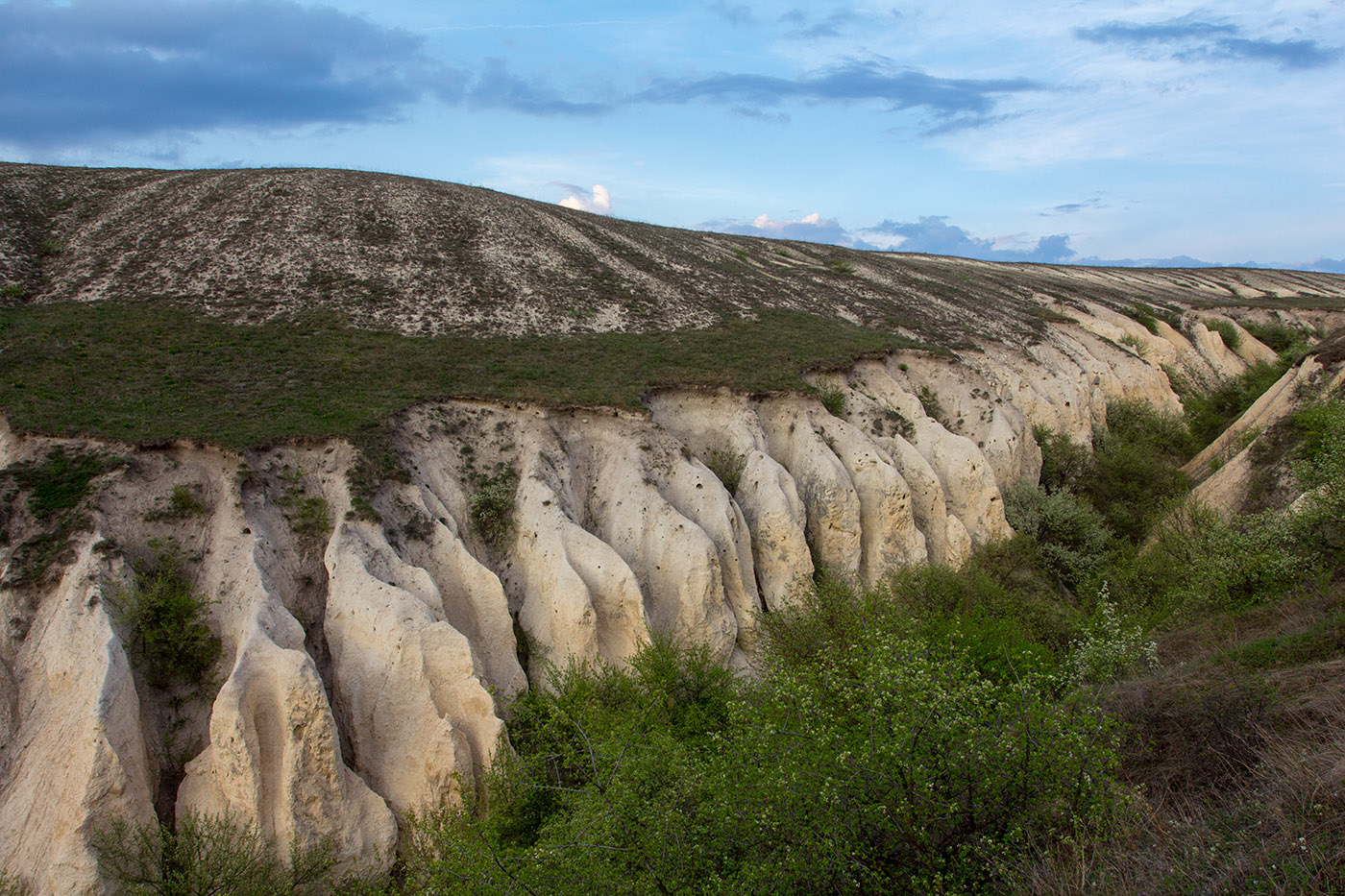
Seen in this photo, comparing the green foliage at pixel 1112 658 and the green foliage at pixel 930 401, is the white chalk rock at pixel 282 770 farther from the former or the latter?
the green foliage at pixel 930 401

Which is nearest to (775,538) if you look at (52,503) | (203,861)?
(203,861)

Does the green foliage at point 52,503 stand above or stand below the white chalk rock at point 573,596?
above

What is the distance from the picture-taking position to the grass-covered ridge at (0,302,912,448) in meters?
17.2

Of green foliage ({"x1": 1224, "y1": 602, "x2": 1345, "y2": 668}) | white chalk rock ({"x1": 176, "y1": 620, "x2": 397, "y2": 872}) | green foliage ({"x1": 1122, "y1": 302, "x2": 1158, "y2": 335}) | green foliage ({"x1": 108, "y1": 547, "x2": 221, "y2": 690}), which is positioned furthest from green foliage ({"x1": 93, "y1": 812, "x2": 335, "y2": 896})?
green foliage ({"x1": 1122, "y1": 302, "x2": 1158, "y2": 335})

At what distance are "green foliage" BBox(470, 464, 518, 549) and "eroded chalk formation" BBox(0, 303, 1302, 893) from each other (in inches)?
2.3

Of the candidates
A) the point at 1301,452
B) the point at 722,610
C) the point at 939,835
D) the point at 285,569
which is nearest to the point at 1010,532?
the point at 1301,452

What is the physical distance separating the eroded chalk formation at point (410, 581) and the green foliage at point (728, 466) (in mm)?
78

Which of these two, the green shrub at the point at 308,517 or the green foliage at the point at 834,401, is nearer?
the green shrub at the point at 308,517

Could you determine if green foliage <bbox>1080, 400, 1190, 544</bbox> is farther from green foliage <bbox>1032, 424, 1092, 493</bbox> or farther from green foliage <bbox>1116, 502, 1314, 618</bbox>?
green foliage <bbox>1116, 502, 1314, 618</bbox>

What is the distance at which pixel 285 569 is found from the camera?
50.5 ft

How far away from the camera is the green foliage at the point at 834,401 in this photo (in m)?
26.3

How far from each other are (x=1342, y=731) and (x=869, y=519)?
15.1 m

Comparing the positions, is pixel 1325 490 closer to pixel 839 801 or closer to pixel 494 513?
pixel 839 801

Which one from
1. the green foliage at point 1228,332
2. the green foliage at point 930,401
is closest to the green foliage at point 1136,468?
the green foliage at point 930,401
